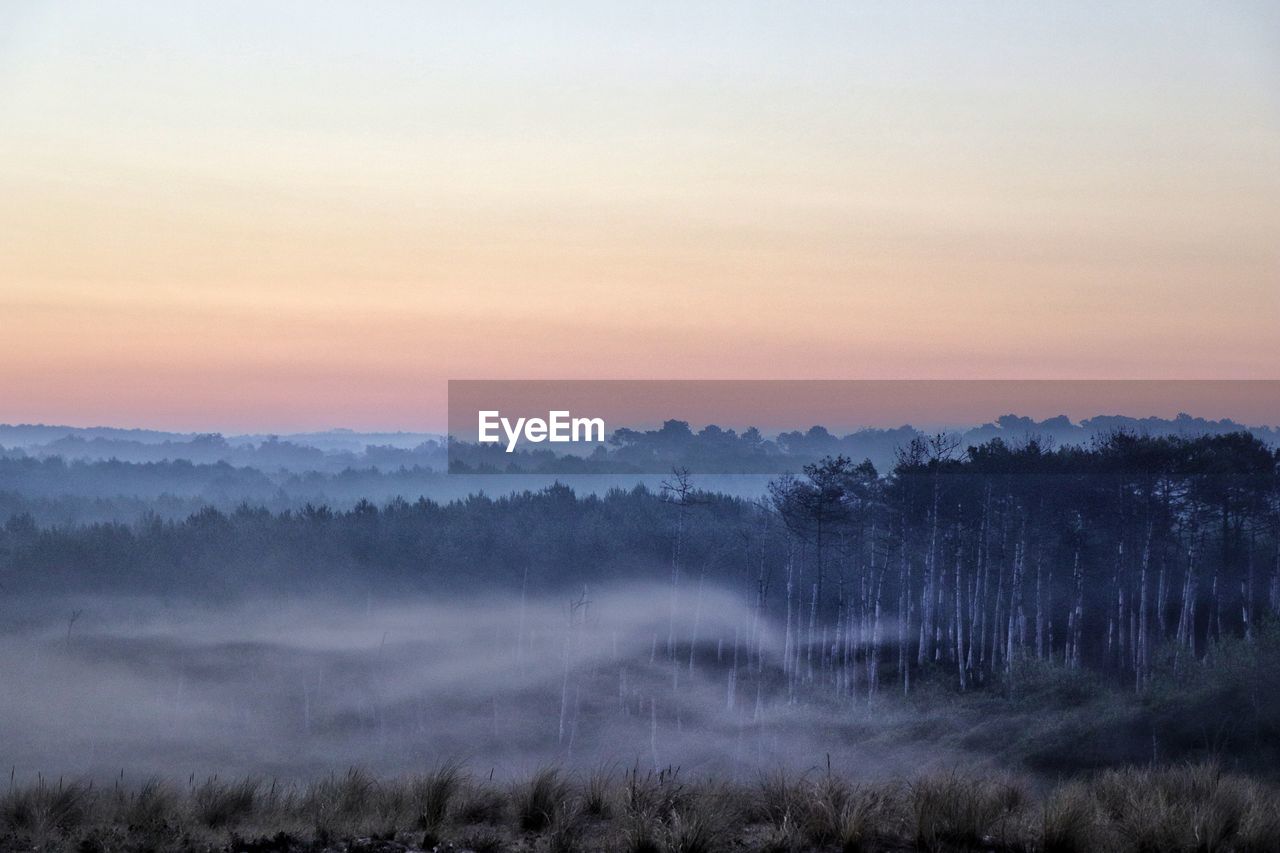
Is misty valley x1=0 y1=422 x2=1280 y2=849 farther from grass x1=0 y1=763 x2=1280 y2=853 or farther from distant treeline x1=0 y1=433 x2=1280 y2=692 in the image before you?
distant treeline x1=0 y1=433 x2=1280 y2=692

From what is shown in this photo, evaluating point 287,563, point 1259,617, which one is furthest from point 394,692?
point 1259,617

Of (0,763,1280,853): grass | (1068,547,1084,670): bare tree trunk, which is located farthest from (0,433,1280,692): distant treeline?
(0,763,1280,853): grass

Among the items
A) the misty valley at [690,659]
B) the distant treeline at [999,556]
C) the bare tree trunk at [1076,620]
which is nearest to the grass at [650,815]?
the misty valley at [690,659]

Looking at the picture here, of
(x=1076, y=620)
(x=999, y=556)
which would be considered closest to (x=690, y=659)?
(x=999, y=556)

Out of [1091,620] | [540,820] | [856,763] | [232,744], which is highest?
[540,820]

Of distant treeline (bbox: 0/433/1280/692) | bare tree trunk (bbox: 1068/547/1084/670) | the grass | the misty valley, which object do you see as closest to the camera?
the grass

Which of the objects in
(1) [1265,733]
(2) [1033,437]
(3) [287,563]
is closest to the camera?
(1) [1265,733]

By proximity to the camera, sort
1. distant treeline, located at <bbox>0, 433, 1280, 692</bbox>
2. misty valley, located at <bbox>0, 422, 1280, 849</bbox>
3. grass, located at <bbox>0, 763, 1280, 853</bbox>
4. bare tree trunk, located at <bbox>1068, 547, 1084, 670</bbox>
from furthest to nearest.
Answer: bare tree trunk, located at <bbox>1068, 547, 1084, 670</bbox> → distant treeline, located at <bbox>0, 433, 1280, 692</bbox> → misty valley, located at <bbox>0, 422, 1280, 849</bbox> → grass, located at <bbox>0, 763, 1280, 853</bbox>

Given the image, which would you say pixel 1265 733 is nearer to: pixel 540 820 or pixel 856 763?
pixel 856 763

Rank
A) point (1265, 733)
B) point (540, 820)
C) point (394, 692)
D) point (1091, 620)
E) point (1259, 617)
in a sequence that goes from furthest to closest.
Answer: point (394, 692)
point (1091, 620)
point (1259, 617)
point (1265, 733)
point (540, 820)
